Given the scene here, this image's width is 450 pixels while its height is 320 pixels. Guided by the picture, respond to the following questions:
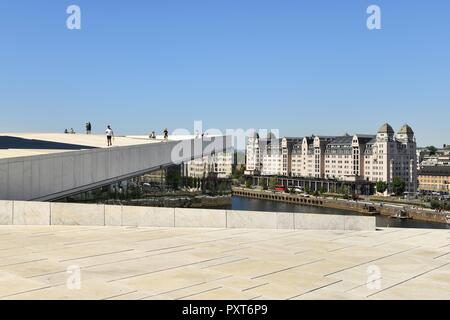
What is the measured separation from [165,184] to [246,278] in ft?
63.6

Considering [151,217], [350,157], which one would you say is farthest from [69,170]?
[350,157]

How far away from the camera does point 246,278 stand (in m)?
7.70

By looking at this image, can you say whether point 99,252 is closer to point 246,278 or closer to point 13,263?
point 13,263

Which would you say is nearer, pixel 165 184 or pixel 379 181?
pixel 165 184

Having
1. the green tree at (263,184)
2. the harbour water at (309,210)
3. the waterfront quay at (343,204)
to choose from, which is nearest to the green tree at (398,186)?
the waterfront quay at (343,204)

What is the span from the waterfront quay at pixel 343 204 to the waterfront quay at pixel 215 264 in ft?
329

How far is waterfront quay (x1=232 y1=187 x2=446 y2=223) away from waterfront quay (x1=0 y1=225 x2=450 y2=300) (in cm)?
10020

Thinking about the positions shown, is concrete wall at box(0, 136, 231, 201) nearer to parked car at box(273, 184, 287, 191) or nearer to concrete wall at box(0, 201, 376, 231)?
concrete wall at box(0, 201, 376, 231)

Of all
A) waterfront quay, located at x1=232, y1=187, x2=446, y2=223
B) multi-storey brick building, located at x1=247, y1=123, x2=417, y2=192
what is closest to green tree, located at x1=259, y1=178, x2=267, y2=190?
waterfront quay, located at x1=232, y1=187, x2=446, y2=223

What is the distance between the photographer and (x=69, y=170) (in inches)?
651

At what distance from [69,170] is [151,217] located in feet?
15.7

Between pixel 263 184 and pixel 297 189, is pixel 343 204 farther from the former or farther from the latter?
pixel 263 184

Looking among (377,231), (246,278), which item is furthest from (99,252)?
(377,231)

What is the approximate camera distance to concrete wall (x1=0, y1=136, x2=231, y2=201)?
13.8 meters
